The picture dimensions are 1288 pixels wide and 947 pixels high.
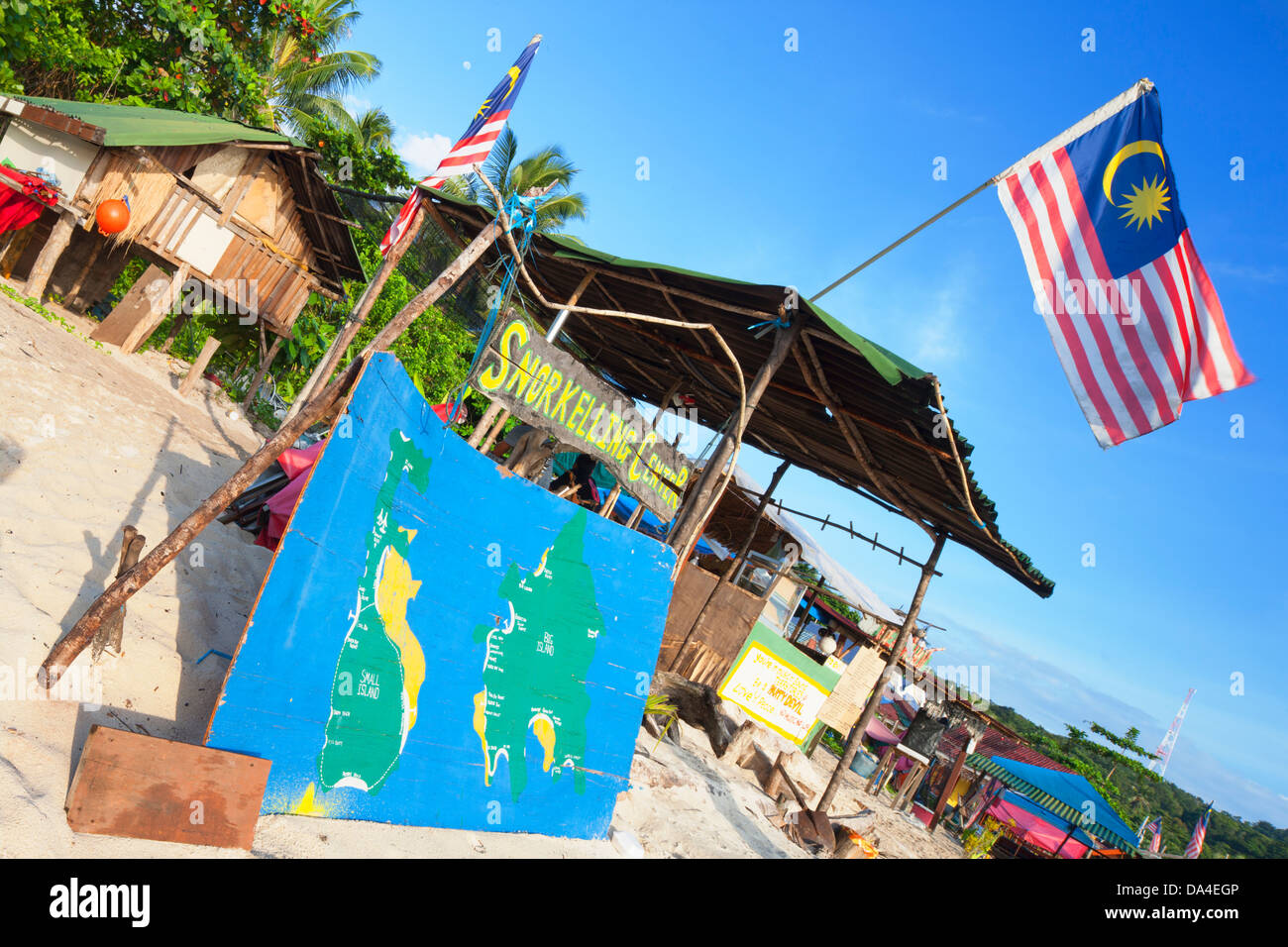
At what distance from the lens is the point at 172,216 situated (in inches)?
476

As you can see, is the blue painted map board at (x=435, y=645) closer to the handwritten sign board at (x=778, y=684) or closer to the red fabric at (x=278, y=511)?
the red fabric at (x=278, y=511)

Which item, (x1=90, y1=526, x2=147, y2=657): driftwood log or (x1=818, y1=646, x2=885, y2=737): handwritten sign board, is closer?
(x1=90, y1=526, x2=147, y2=657): driftwood log

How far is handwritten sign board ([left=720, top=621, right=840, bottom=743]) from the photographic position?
10320mm

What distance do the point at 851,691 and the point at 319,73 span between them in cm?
2594

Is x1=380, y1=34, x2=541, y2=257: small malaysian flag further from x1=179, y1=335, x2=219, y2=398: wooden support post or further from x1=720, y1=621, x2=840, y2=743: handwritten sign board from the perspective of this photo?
x1=179, y1=335, x2=219, y2=398: wooden support post

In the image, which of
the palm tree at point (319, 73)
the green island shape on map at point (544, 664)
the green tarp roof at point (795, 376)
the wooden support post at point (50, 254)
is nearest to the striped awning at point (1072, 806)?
the green tarp roof at point (795, 376)

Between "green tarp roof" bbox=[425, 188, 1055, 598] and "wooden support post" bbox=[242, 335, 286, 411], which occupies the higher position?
"green tarp roof" bbox=[425, 188, 1055, 598]

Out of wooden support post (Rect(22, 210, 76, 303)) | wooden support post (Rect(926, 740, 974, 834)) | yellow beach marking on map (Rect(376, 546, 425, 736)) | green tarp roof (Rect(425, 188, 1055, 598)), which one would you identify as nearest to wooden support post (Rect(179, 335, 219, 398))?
wooden support post (Rect(22, 210, 76, 303))

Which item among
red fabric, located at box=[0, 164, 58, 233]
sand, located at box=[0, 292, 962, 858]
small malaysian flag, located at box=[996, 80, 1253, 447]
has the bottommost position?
sand, located at box=[0, 292, 962, 858]

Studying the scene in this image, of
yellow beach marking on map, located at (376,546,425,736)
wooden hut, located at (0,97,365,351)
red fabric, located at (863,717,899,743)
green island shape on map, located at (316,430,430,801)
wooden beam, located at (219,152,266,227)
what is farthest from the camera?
red fabric, located at (863,717,899,743)

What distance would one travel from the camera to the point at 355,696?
3924 mm

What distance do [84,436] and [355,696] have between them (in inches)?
201

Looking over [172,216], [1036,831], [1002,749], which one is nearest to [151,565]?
[172,216]

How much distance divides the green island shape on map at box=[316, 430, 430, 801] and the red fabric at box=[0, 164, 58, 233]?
10833 millimetres
